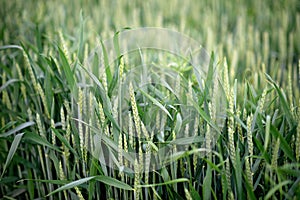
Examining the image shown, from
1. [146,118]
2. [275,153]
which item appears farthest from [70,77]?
[275,153]

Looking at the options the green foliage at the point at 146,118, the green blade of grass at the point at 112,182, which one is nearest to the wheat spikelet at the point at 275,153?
the green foliage at the point at 146,118

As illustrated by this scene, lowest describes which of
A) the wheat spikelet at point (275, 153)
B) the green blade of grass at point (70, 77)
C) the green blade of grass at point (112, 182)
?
the green blade of grass at point (112, 182)

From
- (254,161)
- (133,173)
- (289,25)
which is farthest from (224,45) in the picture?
(133,173)

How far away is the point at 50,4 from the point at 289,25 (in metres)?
1.59

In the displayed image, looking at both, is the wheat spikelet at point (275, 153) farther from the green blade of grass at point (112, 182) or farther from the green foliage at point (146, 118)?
the green blade of grass at point (112, 182)

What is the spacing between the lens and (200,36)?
2504mm

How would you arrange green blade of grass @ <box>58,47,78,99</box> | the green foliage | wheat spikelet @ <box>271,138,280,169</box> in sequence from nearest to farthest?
1. wheat spikelet @ <box>271,138,280,169</box>
2. the green foliage
3. green blade of grass @ <box>58,47,78,99</box>

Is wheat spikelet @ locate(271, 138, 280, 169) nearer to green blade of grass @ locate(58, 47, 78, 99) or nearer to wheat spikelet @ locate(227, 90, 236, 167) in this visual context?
wheat spikelet @ locate(227, 90, 236, 167)

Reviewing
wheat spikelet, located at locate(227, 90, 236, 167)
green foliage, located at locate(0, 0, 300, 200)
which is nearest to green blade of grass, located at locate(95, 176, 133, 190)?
green foliage, located at locate(0, 0, 300, 200)

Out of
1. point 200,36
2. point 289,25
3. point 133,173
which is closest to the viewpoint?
point 133,173

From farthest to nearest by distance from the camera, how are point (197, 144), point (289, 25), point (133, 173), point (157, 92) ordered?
1. point (289, 25)
2. point (157, 92)
3. point (197, 144)
4. point (133, 173)

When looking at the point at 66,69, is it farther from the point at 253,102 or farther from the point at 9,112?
the point at 253,102

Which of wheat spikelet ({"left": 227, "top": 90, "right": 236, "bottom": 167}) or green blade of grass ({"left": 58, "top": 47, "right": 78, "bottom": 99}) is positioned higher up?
green blade of grass ({"left": 58, "top": 47, "right": 78, "bottom": 99})

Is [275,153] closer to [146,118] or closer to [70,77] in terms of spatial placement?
[146,118]
